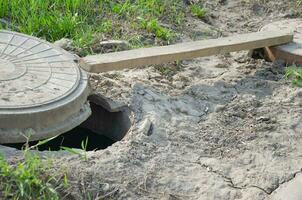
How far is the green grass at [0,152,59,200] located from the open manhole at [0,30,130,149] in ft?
0.70

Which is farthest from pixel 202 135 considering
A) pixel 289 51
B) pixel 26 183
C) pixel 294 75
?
pixel 289 51

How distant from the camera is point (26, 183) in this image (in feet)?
9.57

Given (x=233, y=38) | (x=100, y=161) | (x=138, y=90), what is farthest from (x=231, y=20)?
(x=100, y=161)

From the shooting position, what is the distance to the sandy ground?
10.4 ft

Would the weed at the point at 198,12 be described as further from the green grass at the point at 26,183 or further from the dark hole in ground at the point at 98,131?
the green grass at the point at 26,183

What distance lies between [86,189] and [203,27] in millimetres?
2458

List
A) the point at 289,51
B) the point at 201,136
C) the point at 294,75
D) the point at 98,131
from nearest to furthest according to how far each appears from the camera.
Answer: the point at 201,136, the point at 98,131, the point at 294,75, the point at 289,51

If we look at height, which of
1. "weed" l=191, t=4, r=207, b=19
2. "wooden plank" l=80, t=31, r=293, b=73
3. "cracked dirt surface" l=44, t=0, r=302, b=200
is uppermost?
"wooden plank" l=80, t=31, r=293, b=73

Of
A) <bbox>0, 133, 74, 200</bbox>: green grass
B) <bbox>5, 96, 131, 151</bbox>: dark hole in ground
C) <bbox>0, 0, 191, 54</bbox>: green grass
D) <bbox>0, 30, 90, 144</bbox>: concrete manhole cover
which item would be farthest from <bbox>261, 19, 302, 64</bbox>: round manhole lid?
<bbox>0, 133, 74, 200</bbox>: green grass

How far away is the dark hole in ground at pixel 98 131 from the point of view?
3.83 meters

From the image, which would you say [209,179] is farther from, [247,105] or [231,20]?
[231,20]

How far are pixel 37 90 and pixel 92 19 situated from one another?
4.88 feet

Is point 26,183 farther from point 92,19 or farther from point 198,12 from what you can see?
point 198,12

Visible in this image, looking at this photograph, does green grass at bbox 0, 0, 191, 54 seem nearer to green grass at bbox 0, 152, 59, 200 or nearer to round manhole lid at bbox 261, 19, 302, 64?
round manhole lid at bbox 261, 19, 302, 64
